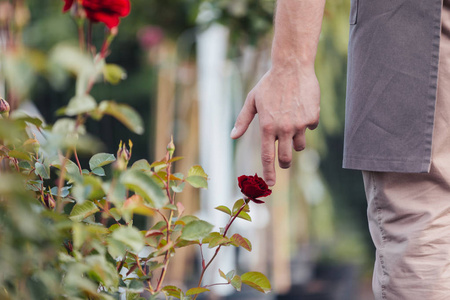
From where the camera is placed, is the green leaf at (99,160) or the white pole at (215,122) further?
the white pole at (215,122)

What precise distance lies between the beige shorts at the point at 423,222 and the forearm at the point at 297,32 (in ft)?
0.78

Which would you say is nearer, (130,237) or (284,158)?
(130,237)

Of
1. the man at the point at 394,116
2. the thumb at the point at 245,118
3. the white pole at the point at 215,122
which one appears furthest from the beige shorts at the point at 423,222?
the white pole at the point at 215,122

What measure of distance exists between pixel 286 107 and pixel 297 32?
0.14 metres

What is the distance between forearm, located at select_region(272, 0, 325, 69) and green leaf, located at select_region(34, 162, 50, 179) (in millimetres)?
469

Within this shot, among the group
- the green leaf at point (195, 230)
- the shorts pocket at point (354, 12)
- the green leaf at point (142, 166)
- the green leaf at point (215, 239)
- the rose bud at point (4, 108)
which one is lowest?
the green leaf at point (215, 239)

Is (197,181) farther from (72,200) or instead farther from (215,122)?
(215,122)

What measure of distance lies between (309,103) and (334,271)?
113 inches

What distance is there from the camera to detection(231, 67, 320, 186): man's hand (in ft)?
3.56

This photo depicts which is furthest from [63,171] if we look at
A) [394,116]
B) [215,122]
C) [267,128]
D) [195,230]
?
[215,122]

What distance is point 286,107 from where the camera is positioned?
1.08 meters

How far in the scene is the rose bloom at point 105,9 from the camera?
759 mm

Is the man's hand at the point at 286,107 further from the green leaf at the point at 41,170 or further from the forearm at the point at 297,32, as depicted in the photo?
the green leaf at the point at 41,170

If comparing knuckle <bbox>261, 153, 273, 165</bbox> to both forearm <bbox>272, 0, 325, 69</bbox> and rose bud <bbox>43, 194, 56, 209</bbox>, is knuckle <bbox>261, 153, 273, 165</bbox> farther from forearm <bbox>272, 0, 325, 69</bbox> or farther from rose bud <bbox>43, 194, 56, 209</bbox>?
rose bud <bbox>43, 194, 56, 209</bbox>
